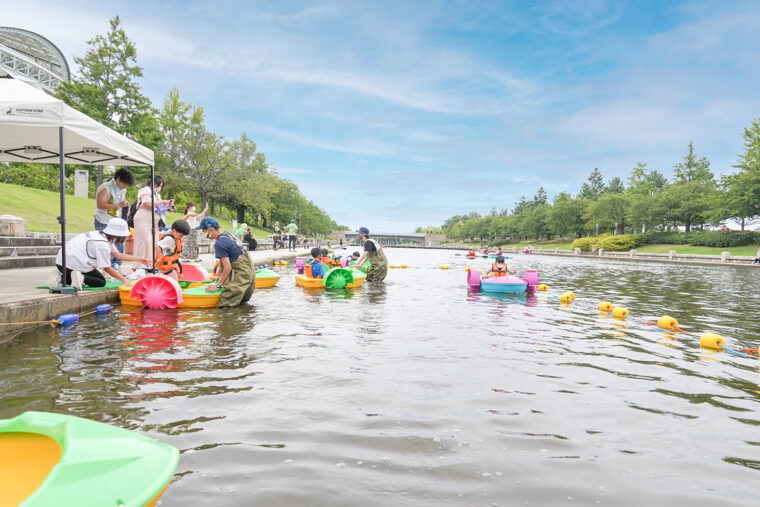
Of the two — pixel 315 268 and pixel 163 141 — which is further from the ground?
pixel 163 141

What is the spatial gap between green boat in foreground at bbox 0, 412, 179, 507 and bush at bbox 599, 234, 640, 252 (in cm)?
6284

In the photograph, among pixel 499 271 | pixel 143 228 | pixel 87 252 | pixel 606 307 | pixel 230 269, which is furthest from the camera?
pixel 499 271

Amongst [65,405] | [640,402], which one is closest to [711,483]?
[640,402]

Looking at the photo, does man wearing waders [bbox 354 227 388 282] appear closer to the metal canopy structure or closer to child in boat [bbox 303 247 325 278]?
child in boat [bbox 303 247 325 278]

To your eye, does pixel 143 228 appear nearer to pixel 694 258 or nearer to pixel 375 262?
pixel 375 262

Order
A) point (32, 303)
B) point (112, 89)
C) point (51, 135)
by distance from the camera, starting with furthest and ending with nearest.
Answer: point (112, 89), point (51, 135), point (32, 303)

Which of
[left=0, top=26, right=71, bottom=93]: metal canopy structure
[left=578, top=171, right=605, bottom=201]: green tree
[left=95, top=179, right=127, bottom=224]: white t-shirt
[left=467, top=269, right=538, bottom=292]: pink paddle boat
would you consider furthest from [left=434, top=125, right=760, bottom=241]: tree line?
[left=0, top=26, right=71, bottom=93]: metal canopy structure

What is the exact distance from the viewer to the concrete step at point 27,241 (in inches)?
474

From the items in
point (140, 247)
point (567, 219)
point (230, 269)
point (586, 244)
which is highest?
point (567, 219)

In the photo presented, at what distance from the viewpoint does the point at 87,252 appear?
304 inches

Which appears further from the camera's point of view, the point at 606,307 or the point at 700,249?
the point at 700,249

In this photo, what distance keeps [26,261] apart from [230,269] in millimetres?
7567

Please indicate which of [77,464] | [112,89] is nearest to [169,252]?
[77,464]

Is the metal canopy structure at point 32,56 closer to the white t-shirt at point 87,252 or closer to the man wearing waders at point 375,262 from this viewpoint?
the man wearing waders at point 375,262
